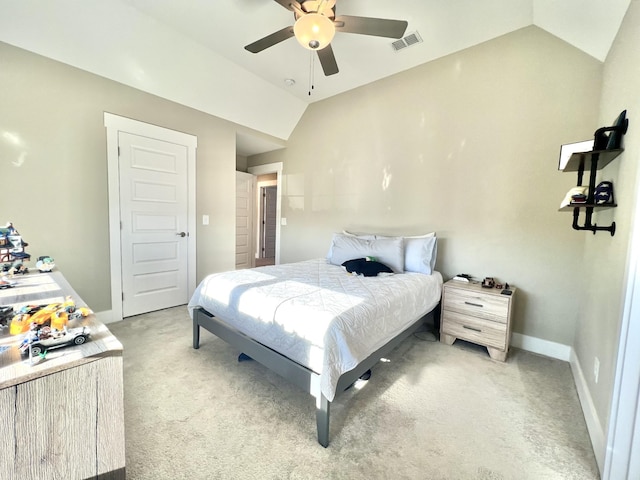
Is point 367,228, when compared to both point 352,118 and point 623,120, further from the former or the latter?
point 623,120

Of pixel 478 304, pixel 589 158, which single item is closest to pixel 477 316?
pixel 478 304

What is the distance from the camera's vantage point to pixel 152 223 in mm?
3162

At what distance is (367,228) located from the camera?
361 centimetres

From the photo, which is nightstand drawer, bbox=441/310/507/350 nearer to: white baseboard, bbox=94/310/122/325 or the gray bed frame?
the gray bed frame

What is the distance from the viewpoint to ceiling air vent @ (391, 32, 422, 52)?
8.54ft

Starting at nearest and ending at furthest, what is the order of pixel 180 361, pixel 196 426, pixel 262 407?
pixel 196 426 → pixel 262 407 → pixel 180 361

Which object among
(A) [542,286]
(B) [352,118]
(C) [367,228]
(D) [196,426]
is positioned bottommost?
(D) [196,426]

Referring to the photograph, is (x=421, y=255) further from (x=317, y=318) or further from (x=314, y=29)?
(x=314, y=29)

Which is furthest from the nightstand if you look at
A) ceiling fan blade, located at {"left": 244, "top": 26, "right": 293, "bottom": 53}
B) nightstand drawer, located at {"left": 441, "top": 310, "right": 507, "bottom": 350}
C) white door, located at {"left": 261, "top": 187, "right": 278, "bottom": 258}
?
white door, located at {"left": 261, "top": 187, "right": 278, "bottom": 258}

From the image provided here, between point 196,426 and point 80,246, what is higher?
point 80,246

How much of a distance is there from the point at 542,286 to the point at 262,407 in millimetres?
2625

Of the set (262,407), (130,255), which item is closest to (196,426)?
(262,407)

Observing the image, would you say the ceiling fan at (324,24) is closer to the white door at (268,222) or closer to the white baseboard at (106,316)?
the white baseboard at (106,316)

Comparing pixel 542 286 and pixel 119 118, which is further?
pixel 119 118
